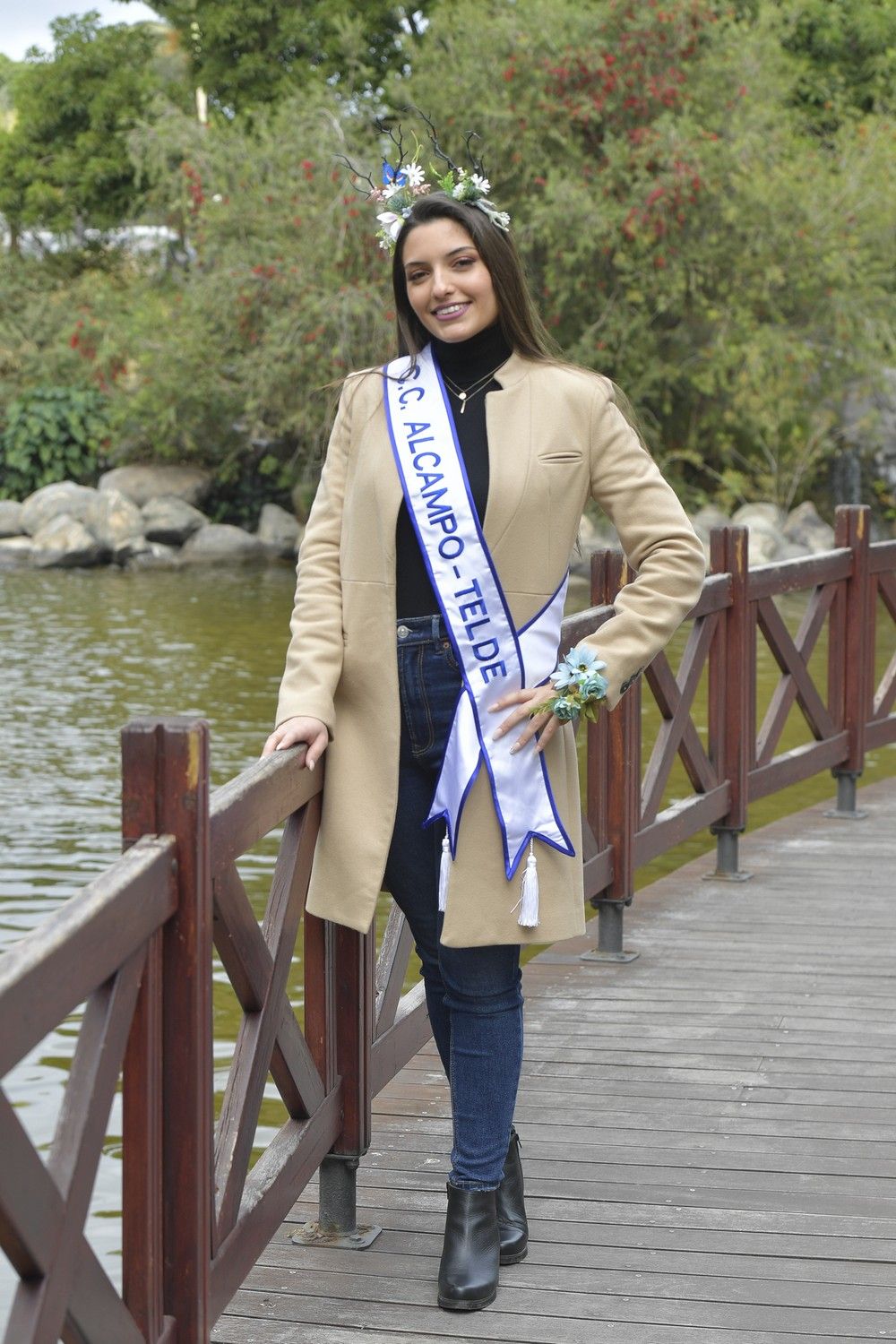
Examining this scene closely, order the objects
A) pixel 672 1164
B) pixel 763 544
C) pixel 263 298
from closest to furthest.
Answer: pixel 672 1164
pixel 763 544
pixel 263 298

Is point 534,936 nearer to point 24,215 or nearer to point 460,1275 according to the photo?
point 460,1275

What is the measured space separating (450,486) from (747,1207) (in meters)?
1.47

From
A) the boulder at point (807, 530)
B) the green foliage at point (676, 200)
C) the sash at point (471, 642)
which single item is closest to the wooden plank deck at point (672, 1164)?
the sash at point (471, 642)

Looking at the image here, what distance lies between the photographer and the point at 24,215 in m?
28.6

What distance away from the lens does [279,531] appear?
22234mm

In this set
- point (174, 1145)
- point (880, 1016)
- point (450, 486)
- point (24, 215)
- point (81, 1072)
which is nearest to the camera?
point (81, 1072)

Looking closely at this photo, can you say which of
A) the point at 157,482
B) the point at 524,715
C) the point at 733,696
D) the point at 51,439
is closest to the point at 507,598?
the point at 524,715

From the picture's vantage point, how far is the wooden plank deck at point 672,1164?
295 centimetres

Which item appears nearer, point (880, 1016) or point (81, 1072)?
point (81, 1072)

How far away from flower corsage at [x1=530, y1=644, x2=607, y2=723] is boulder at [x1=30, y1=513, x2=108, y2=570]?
60.7 feet

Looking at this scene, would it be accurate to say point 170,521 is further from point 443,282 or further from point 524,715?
point 524,715

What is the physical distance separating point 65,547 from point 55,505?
4.68 ft

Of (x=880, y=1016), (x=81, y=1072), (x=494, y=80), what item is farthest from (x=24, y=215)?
(x=81, y=1072)

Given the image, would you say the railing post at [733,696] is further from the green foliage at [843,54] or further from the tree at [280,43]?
the green foliage at [843,54]
